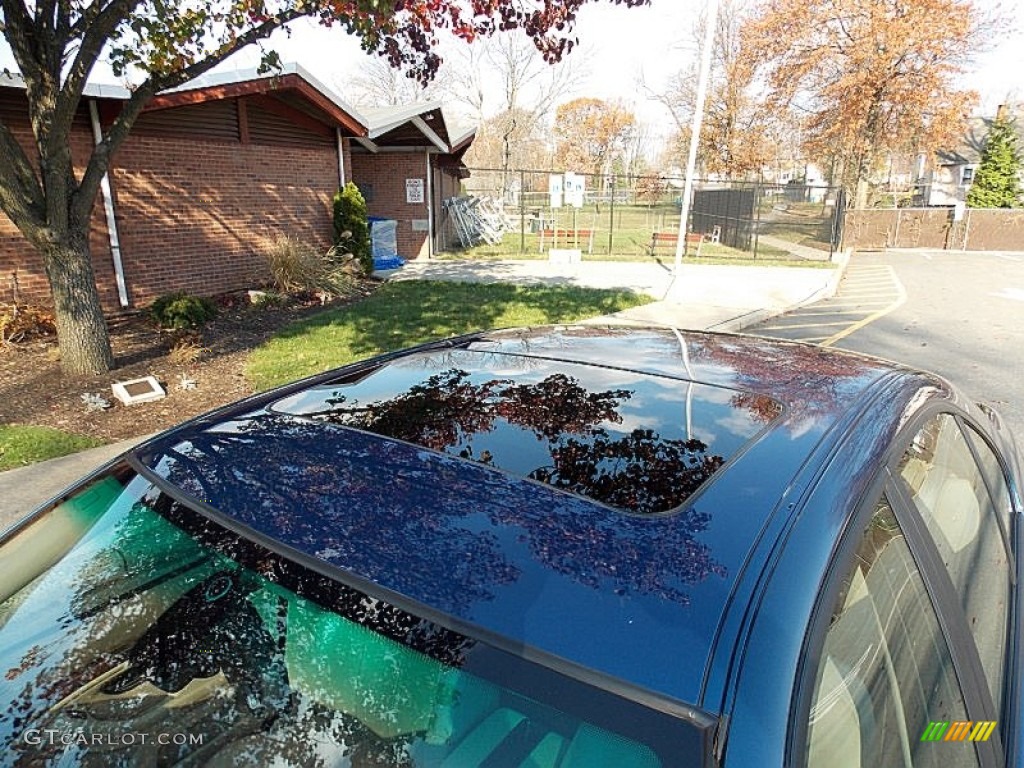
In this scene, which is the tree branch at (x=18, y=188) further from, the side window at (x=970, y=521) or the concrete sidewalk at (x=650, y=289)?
the side window at (x=970, y=521)

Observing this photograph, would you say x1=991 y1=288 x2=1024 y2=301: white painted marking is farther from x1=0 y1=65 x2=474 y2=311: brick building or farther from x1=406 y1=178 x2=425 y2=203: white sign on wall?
x1=406 y1=178 x2=425 y2=203: white sign on wall

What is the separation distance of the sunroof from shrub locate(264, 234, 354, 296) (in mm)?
10205

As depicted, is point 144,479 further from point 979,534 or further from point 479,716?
→ point 979,534

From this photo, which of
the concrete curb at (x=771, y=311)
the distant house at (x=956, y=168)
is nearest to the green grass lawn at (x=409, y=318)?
the concrete curb at (x=771, y=311)

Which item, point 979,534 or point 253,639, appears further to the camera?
point 979,534

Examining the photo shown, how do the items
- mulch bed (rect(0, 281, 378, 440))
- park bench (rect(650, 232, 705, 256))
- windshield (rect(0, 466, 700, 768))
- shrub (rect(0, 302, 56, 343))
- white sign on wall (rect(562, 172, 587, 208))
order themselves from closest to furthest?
windshield (rect(0, 466, 700, 768)) < mulch bed (rect(0, 281, 378, 440)) < shrub (rect(0, 302, 56, 343)) < white sign on wall (rect(562, 172, 587, 208)) < park bench (rect(650, 232, 705, 256))

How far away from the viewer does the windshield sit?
3.18 ft

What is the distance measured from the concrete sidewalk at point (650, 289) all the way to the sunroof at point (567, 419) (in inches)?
138

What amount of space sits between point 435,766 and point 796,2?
107 feet

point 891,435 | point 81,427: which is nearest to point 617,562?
point 891,435

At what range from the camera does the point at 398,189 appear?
63.1 ft

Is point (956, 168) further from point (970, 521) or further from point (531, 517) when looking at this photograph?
point (531, 517)

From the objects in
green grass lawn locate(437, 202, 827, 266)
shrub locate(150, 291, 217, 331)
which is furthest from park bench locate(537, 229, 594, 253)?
shrub locate(150, 291, 217, 331)

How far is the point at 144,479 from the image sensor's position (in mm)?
1592
